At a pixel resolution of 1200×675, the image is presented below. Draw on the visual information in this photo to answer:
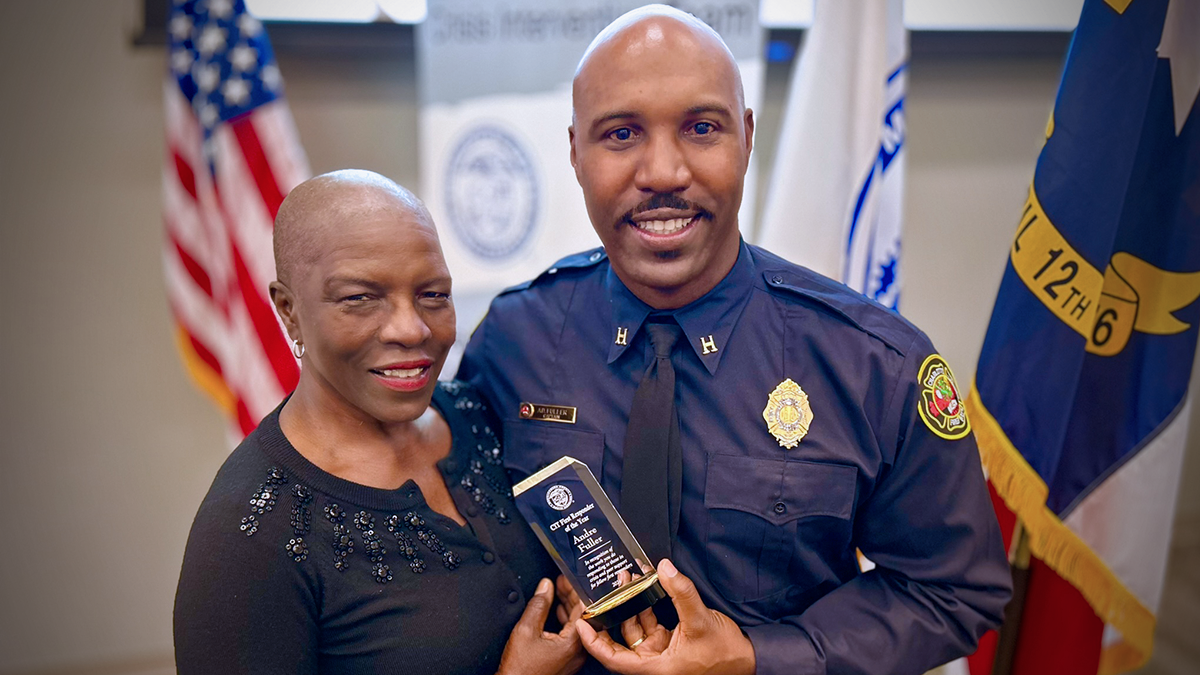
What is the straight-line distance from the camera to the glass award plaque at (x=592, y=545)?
105 centimetres

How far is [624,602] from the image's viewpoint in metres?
1.06

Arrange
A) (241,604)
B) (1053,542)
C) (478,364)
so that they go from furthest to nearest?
(1053,542) → (478,364) → (241,604)

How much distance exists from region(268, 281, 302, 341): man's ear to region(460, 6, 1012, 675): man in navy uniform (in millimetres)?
380

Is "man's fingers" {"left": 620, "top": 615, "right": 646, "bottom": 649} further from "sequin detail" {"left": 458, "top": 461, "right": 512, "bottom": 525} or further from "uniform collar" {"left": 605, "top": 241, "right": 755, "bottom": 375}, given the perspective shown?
"uniform collar" {"left": 605, "top": 241, "right": 755, "bottom": 375}

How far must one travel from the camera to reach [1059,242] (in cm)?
150

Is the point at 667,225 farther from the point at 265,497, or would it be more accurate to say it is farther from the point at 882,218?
the point at 882,218

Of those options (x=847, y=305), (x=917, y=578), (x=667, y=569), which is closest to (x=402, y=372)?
(x=667, y=569)

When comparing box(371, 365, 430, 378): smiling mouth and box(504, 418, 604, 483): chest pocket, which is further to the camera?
box(504, 418, 604, 483): chest pocket

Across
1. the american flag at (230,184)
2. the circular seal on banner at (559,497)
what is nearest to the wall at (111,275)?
the american flag at (230,184)

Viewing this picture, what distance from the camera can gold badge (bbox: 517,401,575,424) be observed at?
124 cm

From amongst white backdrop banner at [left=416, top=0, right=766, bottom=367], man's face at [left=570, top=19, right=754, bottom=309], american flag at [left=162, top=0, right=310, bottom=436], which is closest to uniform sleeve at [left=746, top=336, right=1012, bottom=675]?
man's face at [left=570, top=19, right=754, bottom=309]

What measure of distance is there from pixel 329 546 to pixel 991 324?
1291mm

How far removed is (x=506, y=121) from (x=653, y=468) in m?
1.23

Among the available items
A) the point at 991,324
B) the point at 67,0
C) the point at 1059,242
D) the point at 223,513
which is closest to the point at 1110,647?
the point at 991,324
